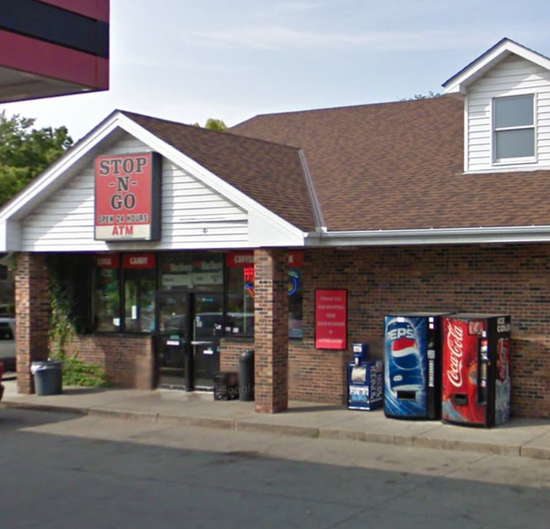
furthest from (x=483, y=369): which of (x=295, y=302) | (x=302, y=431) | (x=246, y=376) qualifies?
(x=246, y=376)

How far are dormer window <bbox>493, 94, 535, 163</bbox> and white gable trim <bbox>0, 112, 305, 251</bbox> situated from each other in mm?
4182

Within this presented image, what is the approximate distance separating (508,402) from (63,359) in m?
10.6

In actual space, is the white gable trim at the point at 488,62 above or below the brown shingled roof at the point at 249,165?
above

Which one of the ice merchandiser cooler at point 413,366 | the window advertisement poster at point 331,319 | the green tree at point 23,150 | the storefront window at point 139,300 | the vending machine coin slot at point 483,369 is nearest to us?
the vending machine coin slot at point 483,369

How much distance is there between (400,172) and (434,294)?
115 inches

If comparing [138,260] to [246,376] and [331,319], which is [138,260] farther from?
[331,319]

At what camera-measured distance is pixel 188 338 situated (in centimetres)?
1950

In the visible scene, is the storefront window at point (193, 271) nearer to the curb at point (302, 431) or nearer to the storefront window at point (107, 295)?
the storefront window at point (107, 295)

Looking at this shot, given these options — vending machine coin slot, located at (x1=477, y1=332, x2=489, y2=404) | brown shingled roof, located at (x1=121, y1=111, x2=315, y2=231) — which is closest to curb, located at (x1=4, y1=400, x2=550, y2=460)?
vending machine coin slot, located at (x1=477, y1=332, x2=489, y2=404)

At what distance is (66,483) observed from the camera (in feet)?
37.6

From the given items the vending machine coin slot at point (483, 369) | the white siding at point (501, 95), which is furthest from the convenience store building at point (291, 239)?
the vending machine coin slot at point (483, 369)

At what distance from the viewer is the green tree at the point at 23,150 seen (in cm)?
3098

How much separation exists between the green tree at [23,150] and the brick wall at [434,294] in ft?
53.5

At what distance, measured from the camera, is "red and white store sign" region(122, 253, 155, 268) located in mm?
20156
